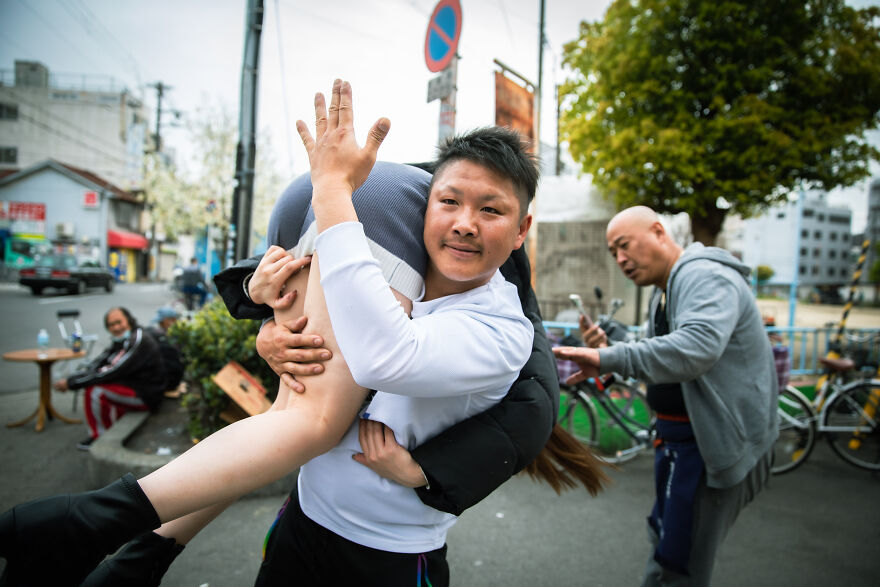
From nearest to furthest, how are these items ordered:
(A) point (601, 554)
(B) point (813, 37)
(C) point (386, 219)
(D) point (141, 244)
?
1. (C) point (386, 219)
2. (A) point (601, 554)
3. (B) point (813, 37)
4. (D) point (141, 244)

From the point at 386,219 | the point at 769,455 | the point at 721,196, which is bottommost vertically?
the point at 769,455

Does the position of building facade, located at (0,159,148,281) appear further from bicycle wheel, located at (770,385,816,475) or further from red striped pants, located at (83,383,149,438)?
bicycle wheel, located at (770,385,816,475)

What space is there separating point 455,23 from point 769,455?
12.0 feet

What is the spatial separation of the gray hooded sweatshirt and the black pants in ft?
3.87

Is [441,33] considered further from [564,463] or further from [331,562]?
[331,562]

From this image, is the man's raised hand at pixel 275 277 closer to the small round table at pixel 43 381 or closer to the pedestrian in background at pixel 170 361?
the pedestrian in background at pixel 170 361

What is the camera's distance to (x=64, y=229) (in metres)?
31.8

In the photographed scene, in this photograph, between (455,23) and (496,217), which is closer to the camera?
(496,217)

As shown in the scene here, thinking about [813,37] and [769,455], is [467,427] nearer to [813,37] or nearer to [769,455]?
[769,455]

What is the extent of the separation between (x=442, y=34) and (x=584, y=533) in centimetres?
409

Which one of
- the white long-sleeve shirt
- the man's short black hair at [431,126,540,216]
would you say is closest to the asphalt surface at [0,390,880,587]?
the white long-sleeve shirt

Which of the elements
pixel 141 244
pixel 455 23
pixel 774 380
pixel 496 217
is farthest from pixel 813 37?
pixel 141 244

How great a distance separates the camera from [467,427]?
121 centimetres

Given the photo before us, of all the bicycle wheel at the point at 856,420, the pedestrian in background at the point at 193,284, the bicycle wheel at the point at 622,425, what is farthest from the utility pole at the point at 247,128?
the pedestrian in background at the point at 193,284
